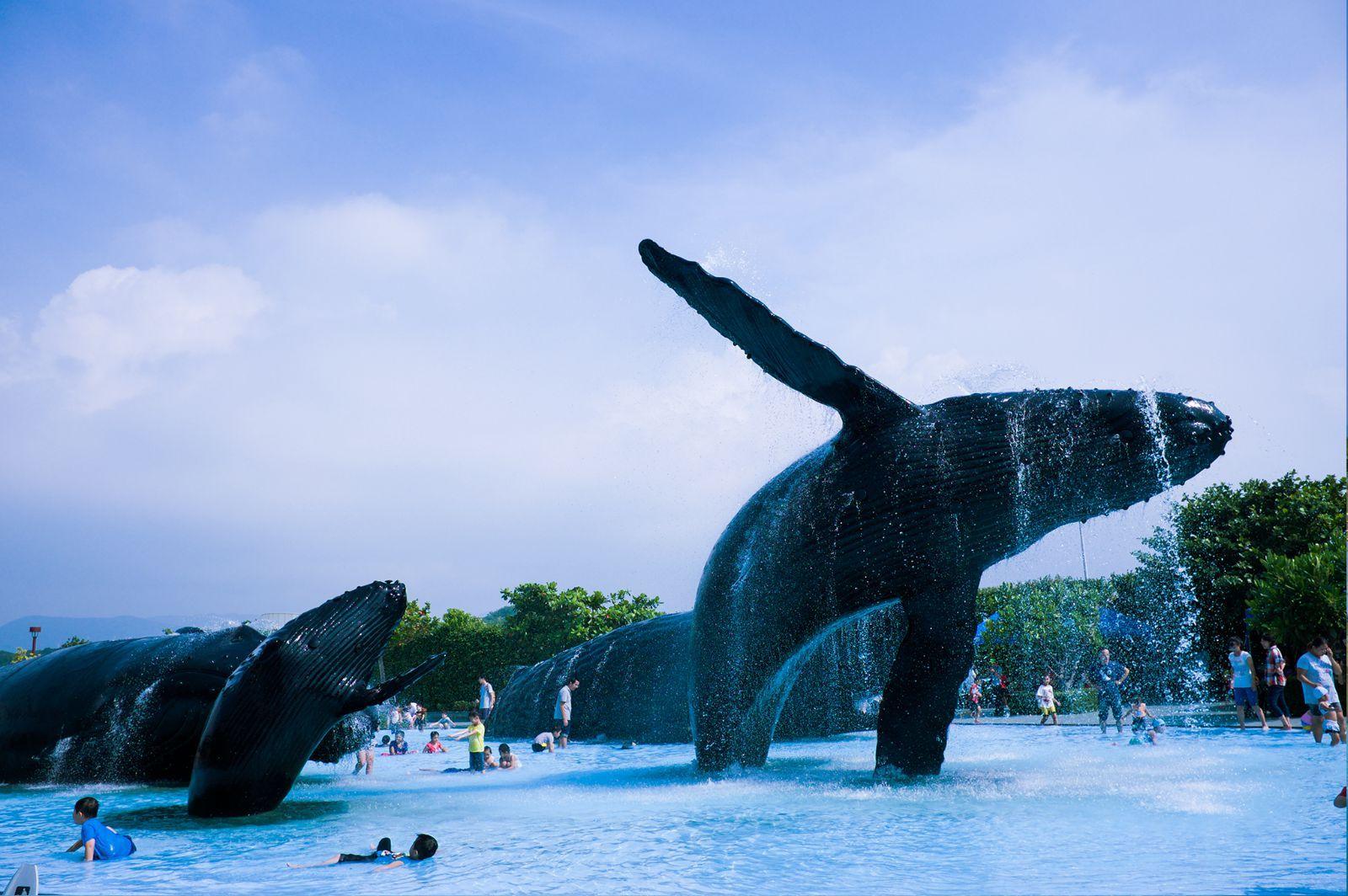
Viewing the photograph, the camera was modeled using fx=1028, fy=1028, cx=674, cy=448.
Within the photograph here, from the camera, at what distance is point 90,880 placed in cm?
743

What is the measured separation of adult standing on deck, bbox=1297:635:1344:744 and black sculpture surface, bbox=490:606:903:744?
6399 millimetres

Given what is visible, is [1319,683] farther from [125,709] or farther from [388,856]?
[125,709]

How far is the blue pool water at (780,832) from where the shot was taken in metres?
6.44

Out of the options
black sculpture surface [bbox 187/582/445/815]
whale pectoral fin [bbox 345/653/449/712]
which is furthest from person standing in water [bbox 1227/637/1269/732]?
black sculpture surface [bbox 187/582/445/815]

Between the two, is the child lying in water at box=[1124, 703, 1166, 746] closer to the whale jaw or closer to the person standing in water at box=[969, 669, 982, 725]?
the person standing in water at box=[969, 669, 982, 725]

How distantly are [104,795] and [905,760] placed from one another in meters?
10.2

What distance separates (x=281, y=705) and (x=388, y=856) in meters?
3.40

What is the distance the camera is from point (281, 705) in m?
10.5

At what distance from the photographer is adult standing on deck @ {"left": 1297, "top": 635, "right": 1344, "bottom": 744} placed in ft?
51.9

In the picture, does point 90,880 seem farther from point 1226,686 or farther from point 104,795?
point 1226,686

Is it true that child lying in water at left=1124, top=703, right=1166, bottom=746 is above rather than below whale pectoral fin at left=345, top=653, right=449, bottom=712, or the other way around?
below

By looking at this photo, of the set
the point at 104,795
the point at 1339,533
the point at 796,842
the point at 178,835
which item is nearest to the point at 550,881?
the point at 796,842

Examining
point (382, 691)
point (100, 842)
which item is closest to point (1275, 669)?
point (382, 691)

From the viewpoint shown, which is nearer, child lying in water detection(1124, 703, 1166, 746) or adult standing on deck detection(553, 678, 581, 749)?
child lying in water detection(1124, 703, 1166, 746)
